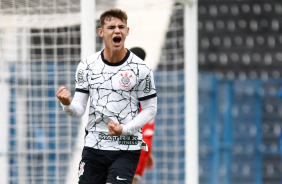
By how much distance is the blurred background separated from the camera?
6.84m

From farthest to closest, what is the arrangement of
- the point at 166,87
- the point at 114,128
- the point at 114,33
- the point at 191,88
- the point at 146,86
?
the point at 166,87 → the point at 191,88 → the point at 146,86 → the point at 114,33 → the point at 114,128

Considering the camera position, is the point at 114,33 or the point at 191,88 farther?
the point at 191,88

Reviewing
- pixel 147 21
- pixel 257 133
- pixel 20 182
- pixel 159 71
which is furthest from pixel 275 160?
pixel 20 182

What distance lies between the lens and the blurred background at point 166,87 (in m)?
6.84

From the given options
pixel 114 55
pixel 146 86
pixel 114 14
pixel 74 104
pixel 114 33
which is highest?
pixel 114 14

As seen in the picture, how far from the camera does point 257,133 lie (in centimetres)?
885

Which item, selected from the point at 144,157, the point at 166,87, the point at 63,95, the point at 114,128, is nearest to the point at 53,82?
the point at 166,87

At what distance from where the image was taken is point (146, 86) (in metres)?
4.38

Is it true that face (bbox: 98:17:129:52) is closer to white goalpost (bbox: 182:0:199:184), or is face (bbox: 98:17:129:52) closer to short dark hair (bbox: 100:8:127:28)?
short dark hair (bbox: 100:8:127:28)

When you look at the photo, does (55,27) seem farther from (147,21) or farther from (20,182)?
(20,182)

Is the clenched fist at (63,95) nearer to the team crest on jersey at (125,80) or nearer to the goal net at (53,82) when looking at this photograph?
the team crest on jersey at (125,80)

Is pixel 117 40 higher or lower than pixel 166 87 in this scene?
higher

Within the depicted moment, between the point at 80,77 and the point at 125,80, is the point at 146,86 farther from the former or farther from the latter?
the point at 80,77

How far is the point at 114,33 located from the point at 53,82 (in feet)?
10.7
